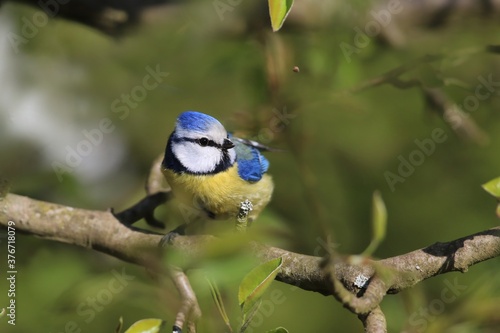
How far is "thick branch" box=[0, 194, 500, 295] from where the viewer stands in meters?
1.63

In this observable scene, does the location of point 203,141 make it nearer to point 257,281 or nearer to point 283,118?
point 283,118

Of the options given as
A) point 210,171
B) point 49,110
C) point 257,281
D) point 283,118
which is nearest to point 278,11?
point 257,281

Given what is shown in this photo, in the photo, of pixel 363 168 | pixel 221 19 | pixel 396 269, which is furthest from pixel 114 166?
pixel 396 269

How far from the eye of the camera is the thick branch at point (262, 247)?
163 centimetres

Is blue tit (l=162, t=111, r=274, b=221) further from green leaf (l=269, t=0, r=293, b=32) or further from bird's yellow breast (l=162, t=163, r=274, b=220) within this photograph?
green leaf (l=269, t=0, r=293, b=32)

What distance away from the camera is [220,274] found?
1.31 meters

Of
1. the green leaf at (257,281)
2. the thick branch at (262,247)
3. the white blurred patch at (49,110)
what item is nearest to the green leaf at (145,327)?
the green leaf at (257,281)

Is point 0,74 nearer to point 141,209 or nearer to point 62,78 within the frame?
point 62,78

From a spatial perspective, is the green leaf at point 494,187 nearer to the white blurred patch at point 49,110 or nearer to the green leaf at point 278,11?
the green leaf at point 278,11

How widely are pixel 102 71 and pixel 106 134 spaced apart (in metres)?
0.34

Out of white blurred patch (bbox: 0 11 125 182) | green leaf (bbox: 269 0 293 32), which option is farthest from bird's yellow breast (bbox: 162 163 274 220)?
green leaf (bbox: 269 0 293 32)

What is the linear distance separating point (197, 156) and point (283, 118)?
0.42 m

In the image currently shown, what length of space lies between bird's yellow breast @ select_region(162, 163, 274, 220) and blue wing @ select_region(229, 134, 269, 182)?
46 millimetres

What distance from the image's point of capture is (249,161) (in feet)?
9.25
